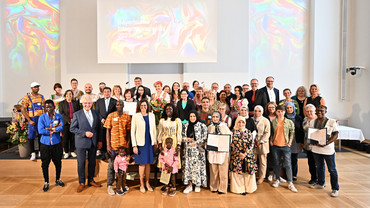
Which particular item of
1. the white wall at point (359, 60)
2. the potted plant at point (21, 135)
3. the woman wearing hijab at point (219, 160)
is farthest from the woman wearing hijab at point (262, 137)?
the white wall at point (359, 60)

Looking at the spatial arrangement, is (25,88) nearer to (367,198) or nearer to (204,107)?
(204,107)

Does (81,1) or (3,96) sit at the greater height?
(81,1)

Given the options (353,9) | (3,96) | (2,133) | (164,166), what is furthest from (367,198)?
(3,96)

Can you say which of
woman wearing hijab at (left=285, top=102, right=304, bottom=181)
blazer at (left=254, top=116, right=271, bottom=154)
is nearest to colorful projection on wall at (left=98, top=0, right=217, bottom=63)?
woman wearing hijab at (left=285, top=102, right=304, bottom=181)

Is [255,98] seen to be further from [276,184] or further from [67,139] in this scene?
[67,139]

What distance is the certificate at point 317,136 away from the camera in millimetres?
4273

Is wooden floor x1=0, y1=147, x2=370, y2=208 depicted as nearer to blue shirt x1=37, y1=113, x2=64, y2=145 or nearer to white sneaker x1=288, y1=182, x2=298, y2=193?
white sneaker x1=288, y1=182, x2=298, y2=193

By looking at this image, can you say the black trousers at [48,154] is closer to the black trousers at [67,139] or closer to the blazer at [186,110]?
the black trousers at [67,139]

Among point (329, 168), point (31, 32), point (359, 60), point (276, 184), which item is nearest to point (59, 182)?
point (276, 184)

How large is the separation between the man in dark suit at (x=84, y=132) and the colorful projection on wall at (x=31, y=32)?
5.45 metres

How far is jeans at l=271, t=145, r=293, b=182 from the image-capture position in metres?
4.62

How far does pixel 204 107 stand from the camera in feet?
15.1

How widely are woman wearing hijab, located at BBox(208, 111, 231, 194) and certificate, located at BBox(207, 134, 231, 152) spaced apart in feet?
0.31

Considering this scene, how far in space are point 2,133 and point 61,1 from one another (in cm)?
439
